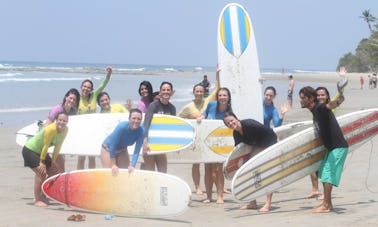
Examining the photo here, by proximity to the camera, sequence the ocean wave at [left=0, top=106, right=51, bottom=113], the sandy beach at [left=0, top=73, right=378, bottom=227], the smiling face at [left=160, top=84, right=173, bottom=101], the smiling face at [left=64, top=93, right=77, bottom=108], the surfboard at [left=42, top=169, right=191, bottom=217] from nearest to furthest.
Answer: the sandy beach at [left=0, top=73, right=378, bottom=227]
the surfboard at [left=42, top=169, right=191, bottom=217]
the smiling face at [left=160, top=84, right=173, bottom=101]
the smiling face at [left=64, top=93, right=77, bottom=108]
the ocean wave at [left=0, top=106, right=51, bottom=113]

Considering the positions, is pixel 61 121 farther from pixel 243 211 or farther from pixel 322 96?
pixel 322 96

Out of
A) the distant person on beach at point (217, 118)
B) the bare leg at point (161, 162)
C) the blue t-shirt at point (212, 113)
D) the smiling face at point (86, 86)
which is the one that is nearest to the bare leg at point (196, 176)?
the distant person on beach at point (217, 118)

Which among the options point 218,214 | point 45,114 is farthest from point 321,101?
point 45,114

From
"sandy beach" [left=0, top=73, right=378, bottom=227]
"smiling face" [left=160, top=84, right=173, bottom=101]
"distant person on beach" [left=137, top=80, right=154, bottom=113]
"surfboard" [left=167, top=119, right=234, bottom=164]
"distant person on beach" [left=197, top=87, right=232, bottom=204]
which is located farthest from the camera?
"surfboard" [left=167, top=119, right=234, bottom=164]

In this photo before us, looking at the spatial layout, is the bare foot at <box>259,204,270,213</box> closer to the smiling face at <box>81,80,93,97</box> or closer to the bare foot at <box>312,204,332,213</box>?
the bare foot at <box>312,204,332,213</box>

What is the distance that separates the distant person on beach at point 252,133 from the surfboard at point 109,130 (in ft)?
3.39

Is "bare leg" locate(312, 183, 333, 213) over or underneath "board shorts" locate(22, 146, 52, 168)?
underneath

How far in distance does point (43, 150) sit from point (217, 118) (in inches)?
79.1

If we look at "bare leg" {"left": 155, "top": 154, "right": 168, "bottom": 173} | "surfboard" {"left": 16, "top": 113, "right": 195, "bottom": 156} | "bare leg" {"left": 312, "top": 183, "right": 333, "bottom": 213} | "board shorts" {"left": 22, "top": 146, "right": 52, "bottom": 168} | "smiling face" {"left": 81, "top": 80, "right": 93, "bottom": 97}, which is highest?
"smiling face" {"left": 81, "top": 80, "right": 93, "bottom": 97}

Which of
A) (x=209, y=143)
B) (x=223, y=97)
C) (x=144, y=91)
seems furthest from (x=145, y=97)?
(x=223, y=97)

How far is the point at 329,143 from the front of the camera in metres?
6.51

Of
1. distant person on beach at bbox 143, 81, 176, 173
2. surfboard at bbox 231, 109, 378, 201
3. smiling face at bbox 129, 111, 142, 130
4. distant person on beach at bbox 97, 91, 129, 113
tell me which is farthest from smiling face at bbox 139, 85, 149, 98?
surfboard at bbox 231, 109, 378, 201

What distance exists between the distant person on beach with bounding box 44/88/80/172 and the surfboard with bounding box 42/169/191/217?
702mm

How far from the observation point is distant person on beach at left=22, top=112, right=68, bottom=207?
6770 millimetres
